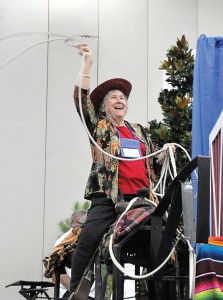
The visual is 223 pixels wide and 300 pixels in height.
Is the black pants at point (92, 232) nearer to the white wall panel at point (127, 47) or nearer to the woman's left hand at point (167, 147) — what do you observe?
the woman's left hand at point (167, 147)

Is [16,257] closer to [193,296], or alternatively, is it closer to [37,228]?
[37,228]

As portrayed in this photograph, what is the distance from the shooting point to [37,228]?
10875 mm

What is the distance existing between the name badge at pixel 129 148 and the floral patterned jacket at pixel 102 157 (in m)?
0.04

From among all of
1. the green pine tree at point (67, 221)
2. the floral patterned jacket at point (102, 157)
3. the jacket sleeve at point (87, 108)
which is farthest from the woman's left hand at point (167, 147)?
the green pine tree at point (67, 221)

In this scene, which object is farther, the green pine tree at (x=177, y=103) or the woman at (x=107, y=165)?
the green pine tree at (x=177, y=103)

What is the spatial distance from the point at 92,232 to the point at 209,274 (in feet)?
4.34

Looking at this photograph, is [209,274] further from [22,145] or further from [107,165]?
[22,145]

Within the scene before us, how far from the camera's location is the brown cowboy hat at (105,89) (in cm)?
589

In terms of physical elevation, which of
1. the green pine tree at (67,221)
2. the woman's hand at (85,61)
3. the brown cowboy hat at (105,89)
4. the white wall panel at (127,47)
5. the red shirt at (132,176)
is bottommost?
the green pine tree at (67,221)

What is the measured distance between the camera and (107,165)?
5.57 metres

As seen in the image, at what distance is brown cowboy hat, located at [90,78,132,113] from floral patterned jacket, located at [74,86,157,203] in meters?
0.16

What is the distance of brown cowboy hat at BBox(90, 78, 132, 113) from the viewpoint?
589cm

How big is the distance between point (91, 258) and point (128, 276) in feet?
2.38

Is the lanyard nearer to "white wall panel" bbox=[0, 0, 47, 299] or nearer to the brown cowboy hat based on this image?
the brown cowboy hat
